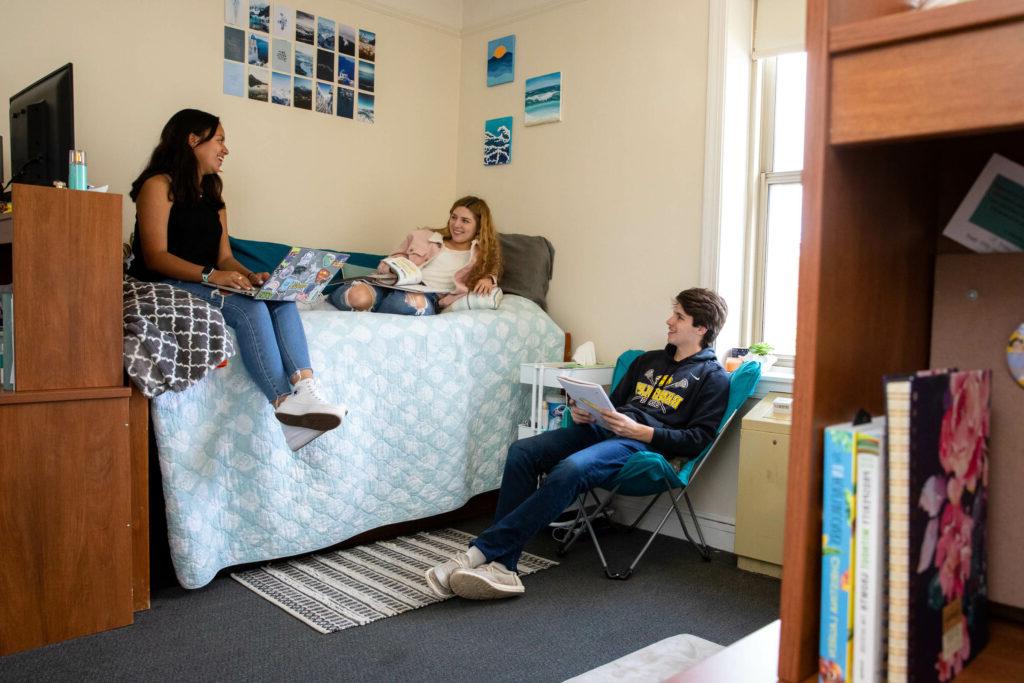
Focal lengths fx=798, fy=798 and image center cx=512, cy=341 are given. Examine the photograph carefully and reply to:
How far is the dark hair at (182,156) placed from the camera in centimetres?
290

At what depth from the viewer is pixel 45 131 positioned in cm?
247

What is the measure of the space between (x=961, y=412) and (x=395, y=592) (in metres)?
2.34

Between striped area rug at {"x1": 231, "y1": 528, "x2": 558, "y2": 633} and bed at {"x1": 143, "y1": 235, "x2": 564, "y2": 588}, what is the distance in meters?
0.08

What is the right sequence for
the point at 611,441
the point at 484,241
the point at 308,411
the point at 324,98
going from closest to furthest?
the point at 308,411, the point at 611,441, the point at 484,241, the point at 324,98

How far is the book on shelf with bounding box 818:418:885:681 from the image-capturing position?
0.55 m

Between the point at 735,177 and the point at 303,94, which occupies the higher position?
the point at 303,94

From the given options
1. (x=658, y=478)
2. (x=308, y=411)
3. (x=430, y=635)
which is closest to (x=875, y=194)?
(x=430, y=635)

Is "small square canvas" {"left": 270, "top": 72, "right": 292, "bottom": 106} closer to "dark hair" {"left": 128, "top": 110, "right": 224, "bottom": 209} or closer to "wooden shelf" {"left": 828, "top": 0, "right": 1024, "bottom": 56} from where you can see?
"dark hair" {"left": 128, "top": 110, "right": 224, "bottom": 209}

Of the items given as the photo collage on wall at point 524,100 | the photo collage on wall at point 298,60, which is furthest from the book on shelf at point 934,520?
the photo collage on wall at point 298,60

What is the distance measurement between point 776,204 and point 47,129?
9.22ft

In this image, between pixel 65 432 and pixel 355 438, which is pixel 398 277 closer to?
pixel 355 438

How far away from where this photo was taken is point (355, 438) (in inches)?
120

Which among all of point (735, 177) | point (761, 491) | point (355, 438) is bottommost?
point (761, 491)

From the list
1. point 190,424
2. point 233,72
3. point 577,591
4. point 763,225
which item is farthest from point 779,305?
point 233,72
